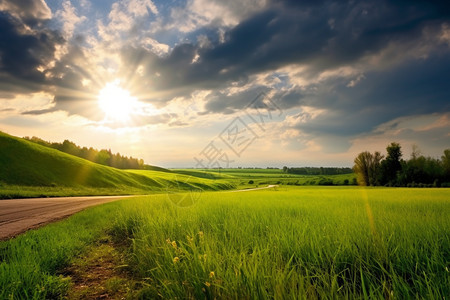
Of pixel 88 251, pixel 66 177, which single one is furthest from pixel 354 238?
pixel 66 177

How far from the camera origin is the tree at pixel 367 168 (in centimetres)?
7844

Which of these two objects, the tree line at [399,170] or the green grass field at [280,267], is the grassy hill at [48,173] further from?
the tree line at [399,170]

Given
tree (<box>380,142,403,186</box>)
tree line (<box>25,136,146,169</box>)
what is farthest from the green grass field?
tree line (<box>25,136,146,169</box>)

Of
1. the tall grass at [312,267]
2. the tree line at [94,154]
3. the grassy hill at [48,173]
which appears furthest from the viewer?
the tree line at [94,154]

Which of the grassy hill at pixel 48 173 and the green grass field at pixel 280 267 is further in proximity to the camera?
the grassy hill at pixel 48 173

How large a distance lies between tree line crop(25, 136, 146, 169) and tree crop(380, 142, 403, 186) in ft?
398

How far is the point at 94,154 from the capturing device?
11631 cm

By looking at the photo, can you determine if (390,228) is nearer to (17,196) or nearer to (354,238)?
(354,238)

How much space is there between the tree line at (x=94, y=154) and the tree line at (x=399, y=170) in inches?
4574

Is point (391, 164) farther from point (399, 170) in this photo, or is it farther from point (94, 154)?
point (94, 154)

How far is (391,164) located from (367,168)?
7280mm

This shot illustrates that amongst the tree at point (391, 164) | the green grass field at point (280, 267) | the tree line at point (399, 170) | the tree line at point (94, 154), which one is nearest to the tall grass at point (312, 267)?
the green grass field at point (280, 267)

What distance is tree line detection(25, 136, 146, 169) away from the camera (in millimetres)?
111125

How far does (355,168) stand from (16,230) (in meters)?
94.2
